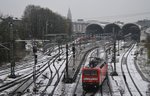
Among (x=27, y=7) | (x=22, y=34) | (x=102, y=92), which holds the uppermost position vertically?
(x=27, y=7)

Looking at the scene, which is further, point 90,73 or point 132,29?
point 132,29

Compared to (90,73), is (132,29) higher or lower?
higher

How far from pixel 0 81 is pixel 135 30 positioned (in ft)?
280

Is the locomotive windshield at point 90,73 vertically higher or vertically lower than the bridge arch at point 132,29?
lower

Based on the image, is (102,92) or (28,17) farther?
(28,17)

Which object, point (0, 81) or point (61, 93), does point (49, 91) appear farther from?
point (0, 81)

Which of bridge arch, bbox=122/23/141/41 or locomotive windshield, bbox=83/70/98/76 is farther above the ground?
bridge arch, bbox=122/23/141/41

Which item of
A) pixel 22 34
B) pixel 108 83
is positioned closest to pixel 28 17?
pixel 22 34

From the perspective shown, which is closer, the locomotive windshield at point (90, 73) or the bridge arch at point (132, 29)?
the locomotive windshield at point (90, 73)

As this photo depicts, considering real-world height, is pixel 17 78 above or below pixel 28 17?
below

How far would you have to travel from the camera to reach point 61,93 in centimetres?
2903

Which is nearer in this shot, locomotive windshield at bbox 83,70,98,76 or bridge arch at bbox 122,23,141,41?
locomotive windshield at bbox 83,70,98,76

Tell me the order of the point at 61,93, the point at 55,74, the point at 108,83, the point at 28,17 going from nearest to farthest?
1. the point at 61,93
2. the point at 108,83
3. the point at 55,74
4. the point at 28,17

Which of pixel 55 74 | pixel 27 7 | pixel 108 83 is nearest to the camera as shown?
pixel 108 83
